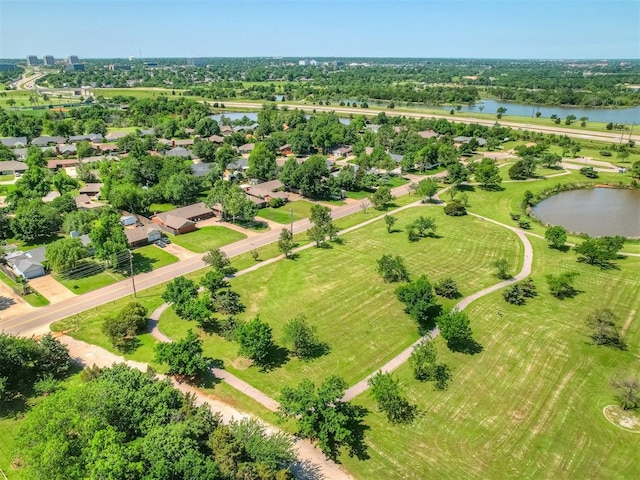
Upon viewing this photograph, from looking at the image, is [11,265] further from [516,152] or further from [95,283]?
[516,152]

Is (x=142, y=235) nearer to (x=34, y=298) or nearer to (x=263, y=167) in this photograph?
(x=34, y=298)

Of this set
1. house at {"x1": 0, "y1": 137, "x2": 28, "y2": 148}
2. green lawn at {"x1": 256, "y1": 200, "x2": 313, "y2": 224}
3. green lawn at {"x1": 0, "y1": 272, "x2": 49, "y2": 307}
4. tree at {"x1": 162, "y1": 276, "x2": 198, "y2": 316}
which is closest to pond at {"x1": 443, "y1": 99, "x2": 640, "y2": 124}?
green lawn at {"x1": 256, "y1": 200, "x2": 313, "y2": 224}

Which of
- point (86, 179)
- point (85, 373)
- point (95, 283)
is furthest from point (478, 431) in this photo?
point (86, 179)

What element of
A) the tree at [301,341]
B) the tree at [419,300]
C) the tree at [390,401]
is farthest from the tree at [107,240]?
the tree at [390,401]

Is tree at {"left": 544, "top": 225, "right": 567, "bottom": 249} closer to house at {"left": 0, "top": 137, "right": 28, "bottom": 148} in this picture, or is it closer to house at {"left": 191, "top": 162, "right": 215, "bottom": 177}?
house at {"left": 191, "top": 162, "right": 215, "bottom": 177}

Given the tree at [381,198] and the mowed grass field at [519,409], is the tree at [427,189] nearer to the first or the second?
the tree at [381,198]
